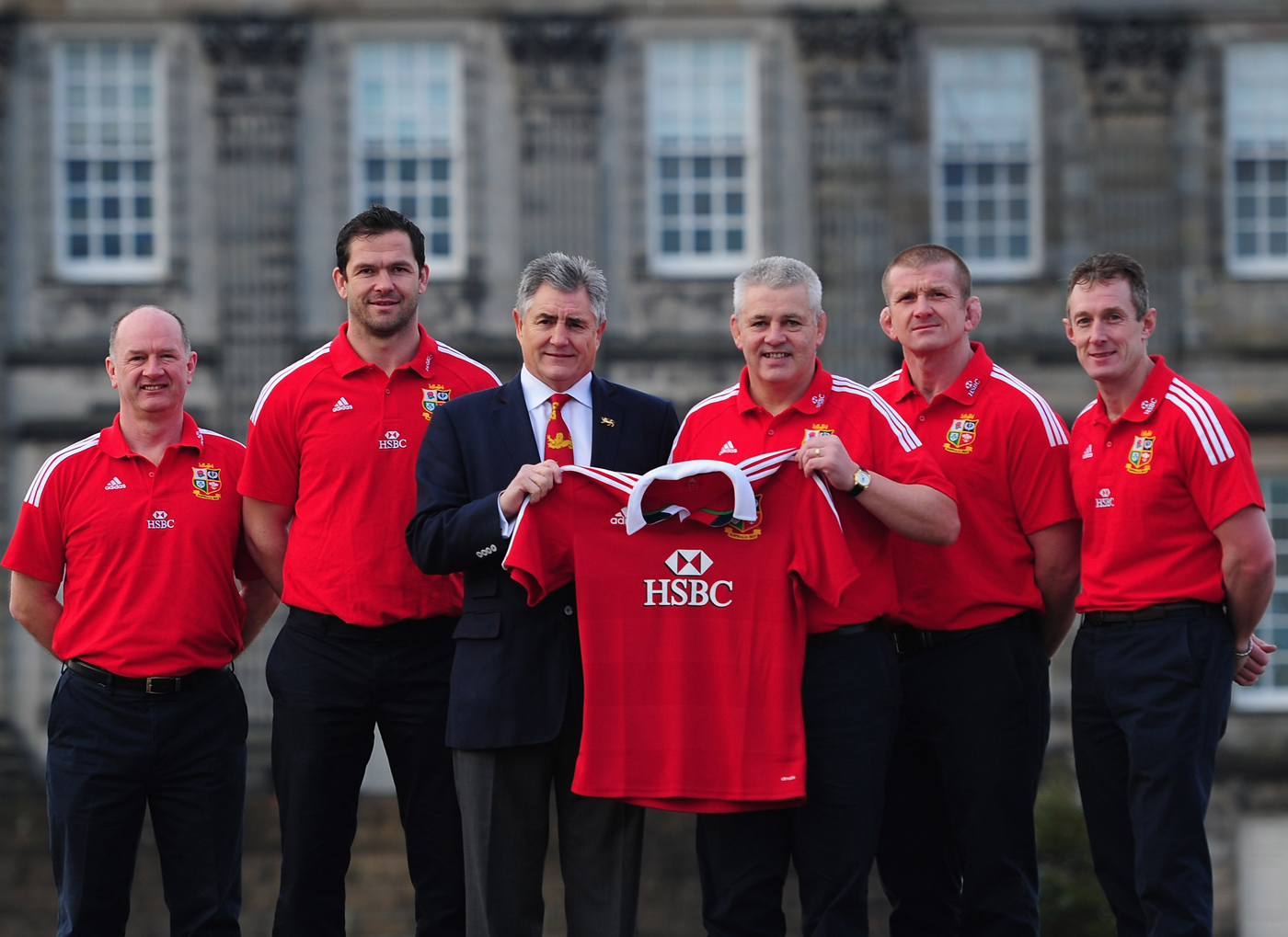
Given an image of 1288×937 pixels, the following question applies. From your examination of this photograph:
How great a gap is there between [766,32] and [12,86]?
969cm

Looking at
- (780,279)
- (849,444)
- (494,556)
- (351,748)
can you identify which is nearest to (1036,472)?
(849,444)

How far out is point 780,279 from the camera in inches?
205

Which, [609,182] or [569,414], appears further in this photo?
[609,182]

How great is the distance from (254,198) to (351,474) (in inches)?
550

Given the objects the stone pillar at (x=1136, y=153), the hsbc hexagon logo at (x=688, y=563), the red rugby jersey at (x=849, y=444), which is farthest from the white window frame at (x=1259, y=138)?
the hsbc hexagon logo at (x=688, y=563)

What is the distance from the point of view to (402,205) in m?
18.9

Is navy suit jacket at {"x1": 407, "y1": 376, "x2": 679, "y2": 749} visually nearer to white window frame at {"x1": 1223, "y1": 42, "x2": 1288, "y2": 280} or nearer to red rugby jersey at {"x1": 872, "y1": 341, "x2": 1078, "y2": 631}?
red rugby jersey at {"x1": 872, "y1": 341, "x2": 1078, "y2": 631}

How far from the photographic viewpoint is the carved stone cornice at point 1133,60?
18938mm

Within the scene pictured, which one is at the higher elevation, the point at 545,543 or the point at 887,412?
the point at 887,412

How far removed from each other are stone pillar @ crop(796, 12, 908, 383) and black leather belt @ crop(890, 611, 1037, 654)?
42.7 feet

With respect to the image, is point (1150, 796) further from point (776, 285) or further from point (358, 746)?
point (358, 746)

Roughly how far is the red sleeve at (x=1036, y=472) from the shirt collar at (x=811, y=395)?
0.89 meters

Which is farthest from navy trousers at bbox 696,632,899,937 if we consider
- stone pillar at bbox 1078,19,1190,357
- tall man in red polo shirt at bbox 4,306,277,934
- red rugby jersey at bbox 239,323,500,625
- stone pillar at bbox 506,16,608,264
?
stone pillar at bbox 1078,19,1190,357

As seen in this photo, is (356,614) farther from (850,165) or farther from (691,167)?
(850,165)
